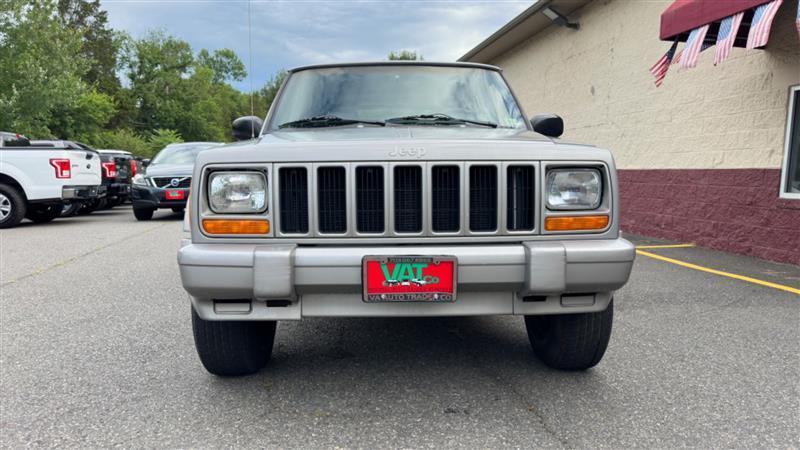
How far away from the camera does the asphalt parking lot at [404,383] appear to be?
2350 mm

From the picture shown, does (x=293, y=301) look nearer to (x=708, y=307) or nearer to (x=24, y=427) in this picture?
(x=24, y=427)

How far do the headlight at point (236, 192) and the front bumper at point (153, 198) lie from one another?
32.0 ft

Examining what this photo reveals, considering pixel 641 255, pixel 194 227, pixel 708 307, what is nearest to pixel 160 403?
pixel 194 227

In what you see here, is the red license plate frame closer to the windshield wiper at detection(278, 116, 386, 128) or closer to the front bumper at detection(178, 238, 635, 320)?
the windshield wiper at detection(278, 116, 386, 128)

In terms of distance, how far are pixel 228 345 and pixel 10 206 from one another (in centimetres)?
1035

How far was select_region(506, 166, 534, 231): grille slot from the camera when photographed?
8.16 feet

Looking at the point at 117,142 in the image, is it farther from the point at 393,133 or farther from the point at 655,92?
the point at 393,133

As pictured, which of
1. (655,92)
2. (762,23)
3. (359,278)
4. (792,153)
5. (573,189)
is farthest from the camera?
(655,92)

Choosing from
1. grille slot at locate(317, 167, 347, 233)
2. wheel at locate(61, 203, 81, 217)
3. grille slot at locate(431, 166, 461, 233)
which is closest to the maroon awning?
grille slot at locate(431, 166, 461, 233)

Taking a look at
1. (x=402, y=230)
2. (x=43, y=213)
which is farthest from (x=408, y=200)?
(x=43, y=213)

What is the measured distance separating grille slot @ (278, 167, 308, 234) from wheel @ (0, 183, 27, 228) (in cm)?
1059

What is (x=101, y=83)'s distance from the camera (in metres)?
50.7

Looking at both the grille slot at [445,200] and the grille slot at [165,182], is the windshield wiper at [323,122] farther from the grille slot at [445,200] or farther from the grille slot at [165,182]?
the grille slot at [165,182]

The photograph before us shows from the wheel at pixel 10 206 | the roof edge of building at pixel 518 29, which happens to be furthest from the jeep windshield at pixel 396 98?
the wheel at pixel 10 206
